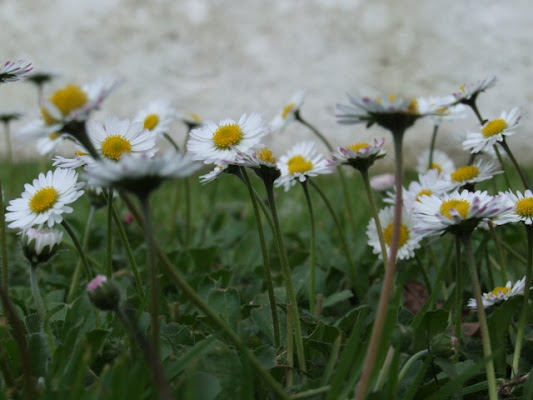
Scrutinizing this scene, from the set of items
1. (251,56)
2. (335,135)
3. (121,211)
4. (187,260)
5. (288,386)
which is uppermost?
(251,56)

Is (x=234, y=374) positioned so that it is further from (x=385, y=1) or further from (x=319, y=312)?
(x=385, y=1)

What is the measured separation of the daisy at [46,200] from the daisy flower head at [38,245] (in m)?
0.02

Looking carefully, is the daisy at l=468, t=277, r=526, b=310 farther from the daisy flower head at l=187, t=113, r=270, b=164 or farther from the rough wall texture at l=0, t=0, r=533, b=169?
the rough wall texture at l=0, t=0, r=533, b=169

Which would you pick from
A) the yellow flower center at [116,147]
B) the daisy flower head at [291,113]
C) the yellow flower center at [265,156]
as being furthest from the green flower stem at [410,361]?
the daisy flower head at [291,113]

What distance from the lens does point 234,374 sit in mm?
875

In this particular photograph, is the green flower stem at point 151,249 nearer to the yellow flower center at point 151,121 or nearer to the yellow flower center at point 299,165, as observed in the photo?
the yellow flower center at point 299,165

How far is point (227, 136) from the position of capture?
1.04 m

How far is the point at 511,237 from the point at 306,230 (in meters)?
0.63

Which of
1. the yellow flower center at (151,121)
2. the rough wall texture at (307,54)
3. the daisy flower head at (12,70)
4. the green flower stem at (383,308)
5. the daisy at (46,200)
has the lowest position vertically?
the green flower stem at (383,308)

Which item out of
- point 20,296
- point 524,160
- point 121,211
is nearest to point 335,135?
point 524,160

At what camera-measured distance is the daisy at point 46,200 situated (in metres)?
1.01

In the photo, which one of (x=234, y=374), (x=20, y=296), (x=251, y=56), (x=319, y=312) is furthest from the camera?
(x=251, y=56)

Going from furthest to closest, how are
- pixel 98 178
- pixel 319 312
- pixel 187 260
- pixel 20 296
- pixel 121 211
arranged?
pixel 121 211, pixel 187 260, pixel 20 296, pixel 319 312, pixel 98 178

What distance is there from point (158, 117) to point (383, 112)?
42.2 inches
